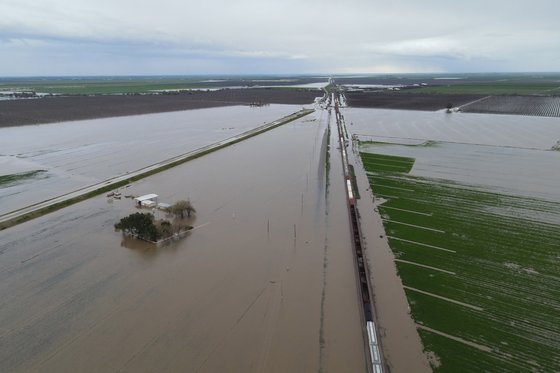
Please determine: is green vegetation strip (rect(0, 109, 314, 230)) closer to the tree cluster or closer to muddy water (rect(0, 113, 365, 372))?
muddy water (rect(0, 113, 365, 372))

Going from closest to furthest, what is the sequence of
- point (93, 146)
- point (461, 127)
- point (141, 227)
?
point (141, 227) → point (93, 146) → point (461, 127)

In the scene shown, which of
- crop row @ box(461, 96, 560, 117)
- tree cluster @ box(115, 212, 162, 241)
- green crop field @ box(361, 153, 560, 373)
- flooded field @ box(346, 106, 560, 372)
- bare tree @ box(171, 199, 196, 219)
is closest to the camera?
green crop field @ box(361, 153, 560, 373)

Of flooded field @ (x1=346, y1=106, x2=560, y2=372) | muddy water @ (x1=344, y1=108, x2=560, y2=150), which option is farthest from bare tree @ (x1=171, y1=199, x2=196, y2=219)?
muddy water @ (x1=344, y1=108, x2=560, y2=150)

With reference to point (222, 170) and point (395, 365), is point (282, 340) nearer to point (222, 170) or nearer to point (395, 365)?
point (395, 365)

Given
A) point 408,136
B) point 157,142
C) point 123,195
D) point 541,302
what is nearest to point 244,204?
point 123,195

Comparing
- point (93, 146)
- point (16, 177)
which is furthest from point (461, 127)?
point (16, 177)

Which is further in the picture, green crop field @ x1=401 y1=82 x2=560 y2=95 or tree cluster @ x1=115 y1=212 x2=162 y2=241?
green crop field @ x1=401 y1=82 x2=560 y2=95

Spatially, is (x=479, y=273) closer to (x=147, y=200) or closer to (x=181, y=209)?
(x=181, y=209)

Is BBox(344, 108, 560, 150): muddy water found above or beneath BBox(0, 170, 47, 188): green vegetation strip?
above
